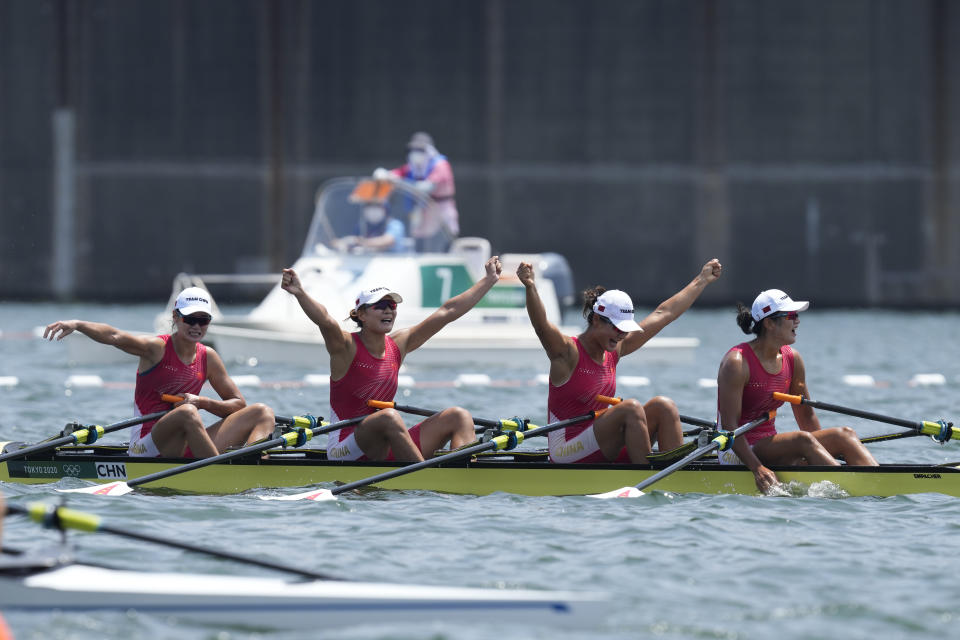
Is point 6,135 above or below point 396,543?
above

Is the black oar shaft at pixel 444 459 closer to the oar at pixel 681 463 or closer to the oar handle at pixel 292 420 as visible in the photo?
the oar at pixel 681 463

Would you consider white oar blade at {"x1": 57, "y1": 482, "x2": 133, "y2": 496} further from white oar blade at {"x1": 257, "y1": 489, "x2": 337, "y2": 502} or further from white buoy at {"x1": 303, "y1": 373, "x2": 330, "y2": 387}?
white buoy at {"x1": 303, "y1": 373, "x2": 330, "y2": 387}

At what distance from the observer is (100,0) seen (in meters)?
32.1

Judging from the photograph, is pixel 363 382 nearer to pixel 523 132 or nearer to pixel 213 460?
pixel 213 460

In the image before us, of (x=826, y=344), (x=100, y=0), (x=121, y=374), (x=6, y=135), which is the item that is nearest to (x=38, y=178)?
(x=6, y=135)

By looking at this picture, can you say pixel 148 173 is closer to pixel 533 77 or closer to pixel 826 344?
pixel 533 77

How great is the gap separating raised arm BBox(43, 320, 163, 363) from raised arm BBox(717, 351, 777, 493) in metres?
3.53

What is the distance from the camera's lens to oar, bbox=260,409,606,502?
872 centimetres

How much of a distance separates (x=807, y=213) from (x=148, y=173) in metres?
14.4

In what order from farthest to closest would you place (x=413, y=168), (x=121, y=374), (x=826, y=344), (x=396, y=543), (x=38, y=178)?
(x=38, y=178)
(x=826, y=344)
(x=413, y=168)
(x=121, y=374)
(x=396, y=543)

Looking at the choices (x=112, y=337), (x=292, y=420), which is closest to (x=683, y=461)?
(x=292, y=420)

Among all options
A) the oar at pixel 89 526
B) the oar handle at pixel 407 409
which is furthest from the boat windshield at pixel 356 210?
the oar at pixel 89 526

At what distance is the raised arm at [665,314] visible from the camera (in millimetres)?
9344

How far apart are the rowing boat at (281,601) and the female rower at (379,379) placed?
9.53 ft
